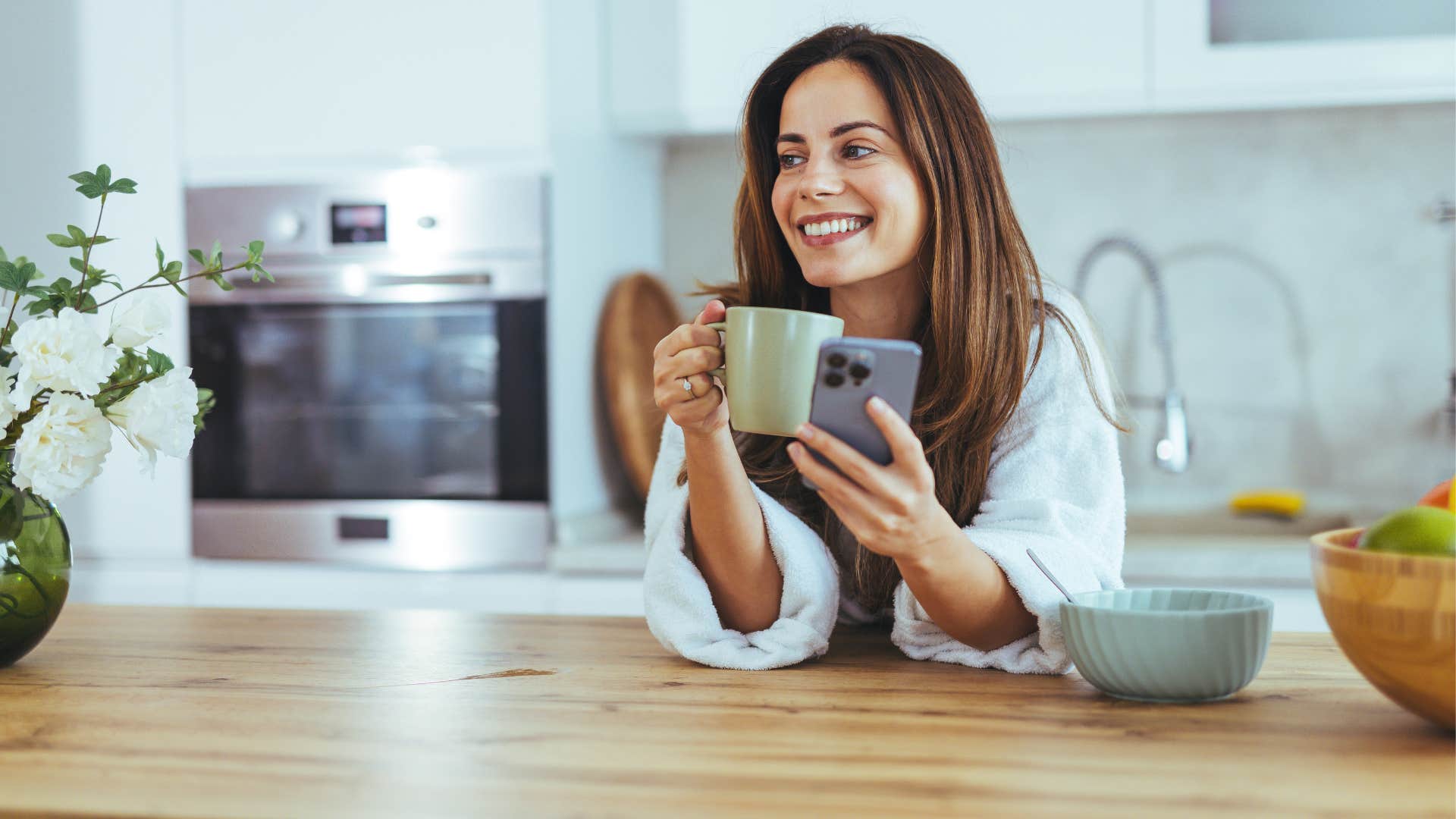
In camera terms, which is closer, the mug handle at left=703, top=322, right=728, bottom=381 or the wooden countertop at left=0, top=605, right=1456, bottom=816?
the wooden countertop at left=0, top=605, right=1456, bottom=816

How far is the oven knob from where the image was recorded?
95.2 inches

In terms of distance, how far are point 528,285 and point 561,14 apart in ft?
1.59

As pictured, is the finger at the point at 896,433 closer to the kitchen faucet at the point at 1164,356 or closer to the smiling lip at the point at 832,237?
the smiling lip at the point at 832,237

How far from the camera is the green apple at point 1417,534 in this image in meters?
0.76

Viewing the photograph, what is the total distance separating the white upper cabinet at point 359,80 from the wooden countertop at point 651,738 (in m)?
1.37

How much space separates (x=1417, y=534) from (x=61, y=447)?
2.98 feet

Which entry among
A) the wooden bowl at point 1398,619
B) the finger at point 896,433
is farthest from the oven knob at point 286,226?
the wooden bowl at point 1398,619

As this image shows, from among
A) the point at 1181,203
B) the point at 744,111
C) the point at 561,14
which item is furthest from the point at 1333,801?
the point at 1181,203

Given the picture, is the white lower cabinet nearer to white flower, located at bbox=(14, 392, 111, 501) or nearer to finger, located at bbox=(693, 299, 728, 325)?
finger, located at bbox=(693, 299, 728, 325)

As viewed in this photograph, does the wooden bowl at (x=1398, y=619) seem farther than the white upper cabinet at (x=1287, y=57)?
No

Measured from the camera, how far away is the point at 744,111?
4.96 feet

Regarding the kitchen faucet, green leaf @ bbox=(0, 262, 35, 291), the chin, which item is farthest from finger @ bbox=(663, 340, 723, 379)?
the kitchen faucet

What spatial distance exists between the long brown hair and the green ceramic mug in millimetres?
339

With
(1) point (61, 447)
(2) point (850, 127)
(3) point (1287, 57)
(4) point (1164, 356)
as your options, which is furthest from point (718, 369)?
(4) point (1164, 356)
